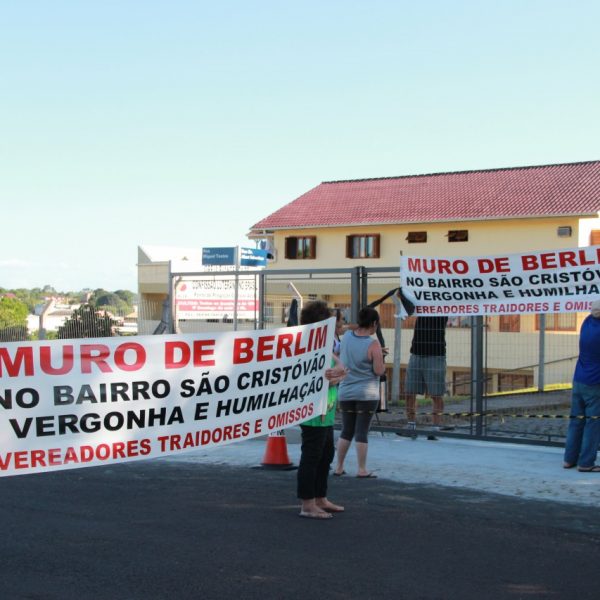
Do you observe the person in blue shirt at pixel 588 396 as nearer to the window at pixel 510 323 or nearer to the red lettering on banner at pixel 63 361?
the window at pixel 510 323

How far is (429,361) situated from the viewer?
39.1 ft

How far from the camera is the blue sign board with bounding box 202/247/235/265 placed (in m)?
28.2

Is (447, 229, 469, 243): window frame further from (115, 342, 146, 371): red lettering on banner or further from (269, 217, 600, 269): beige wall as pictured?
(115, 342, 146, 371): red lettering on banner

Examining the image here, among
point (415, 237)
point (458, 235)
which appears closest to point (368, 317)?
point (458, 235)

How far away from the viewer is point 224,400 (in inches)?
272

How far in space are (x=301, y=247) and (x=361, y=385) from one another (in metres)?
39.1

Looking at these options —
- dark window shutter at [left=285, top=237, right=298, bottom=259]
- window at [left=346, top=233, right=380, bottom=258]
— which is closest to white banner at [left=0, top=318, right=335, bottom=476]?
window at [left=346, top=233, right=380, bottom=258]

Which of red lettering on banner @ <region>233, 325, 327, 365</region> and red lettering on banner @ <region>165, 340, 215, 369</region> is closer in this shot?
red lettering on banner @ <region>165, 340, 215, 369</region>

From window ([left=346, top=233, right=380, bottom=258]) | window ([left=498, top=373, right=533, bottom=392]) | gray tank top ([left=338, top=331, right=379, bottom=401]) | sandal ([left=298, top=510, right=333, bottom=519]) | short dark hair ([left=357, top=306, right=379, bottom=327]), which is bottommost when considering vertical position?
sandal ([left=298, top=510, right=333, bottom=519])


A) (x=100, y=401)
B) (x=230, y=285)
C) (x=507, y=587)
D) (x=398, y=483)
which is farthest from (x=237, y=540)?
(x=230, y=285)

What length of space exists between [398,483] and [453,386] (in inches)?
137

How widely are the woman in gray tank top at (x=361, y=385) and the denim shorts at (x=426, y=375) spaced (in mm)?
2770

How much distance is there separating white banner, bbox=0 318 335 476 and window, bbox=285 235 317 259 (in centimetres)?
3998

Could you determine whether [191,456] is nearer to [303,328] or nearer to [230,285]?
[303,328]
